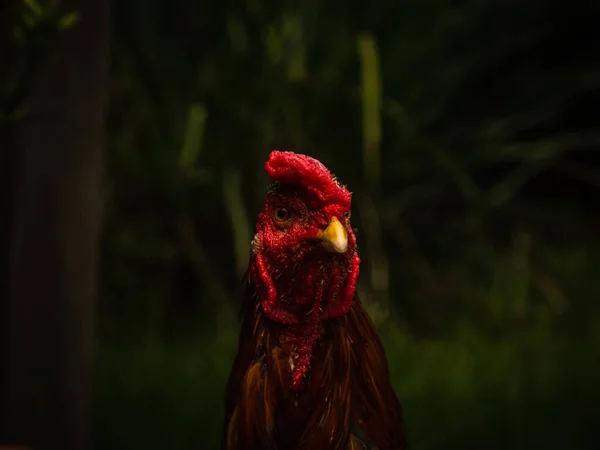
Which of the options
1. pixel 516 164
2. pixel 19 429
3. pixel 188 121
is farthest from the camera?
pixel 516 164

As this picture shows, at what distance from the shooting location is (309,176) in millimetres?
1680

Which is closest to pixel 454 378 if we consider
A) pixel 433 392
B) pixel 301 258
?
pixel 433 392

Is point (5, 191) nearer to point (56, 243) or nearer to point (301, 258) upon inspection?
point (56, 243)

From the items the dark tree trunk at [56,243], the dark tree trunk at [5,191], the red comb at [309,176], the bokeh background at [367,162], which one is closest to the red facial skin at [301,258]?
the red comb at [309,176]

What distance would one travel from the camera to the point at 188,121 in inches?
146

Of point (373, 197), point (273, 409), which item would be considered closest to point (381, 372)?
point (273, 409)

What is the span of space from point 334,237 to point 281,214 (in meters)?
0.17

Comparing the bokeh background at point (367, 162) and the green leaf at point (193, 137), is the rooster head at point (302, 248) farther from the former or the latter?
the green leaf at point (193, 137)

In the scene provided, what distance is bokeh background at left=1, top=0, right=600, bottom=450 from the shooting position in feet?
12.1

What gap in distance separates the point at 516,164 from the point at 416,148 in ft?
2.28

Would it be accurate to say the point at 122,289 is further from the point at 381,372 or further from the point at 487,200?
the point at 381,372

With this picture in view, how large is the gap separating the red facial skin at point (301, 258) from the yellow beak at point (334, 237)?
0.02m

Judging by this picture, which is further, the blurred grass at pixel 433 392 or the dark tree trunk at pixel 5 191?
the blurred grass at pixel 433 392

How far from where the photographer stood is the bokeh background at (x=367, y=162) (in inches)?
145
